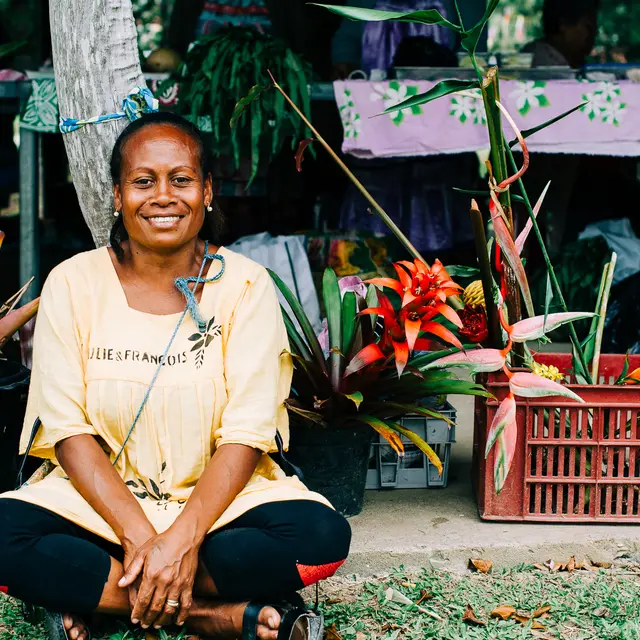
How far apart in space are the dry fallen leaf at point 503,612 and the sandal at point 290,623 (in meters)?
0.53

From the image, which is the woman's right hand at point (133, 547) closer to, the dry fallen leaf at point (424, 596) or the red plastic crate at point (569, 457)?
the dry fallen leaf at point (424, 596)

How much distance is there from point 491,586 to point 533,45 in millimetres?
4358

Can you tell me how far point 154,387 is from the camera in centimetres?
231

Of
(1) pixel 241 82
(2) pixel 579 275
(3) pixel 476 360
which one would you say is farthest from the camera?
(2) pixel 579 275

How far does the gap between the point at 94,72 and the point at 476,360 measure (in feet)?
4.70

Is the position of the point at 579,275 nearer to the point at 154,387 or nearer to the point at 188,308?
the point at 188,308

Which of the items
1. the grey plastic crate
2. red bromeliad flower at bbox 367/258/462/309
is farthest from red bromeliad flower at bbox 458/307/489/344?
the grey plastic crate

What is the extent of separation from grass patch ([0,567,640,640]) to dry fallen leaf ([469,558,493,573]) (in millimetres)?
28

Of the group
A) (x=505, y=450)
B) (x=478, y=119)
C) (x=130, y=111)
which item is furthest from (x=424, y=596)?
(x=478, y=119)

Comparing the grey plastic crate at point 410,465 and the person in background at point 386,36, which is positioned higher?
the person in background at point 386,36

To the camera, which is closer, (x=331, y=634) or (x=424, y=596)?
(x=331, y=634)

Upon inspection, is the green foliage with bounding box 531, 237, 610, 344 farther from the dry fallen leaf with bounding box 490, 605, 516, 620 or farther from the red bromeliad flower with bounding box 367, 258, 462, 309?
the dry fallen leaf with bounding box 490, 605, 516, 620

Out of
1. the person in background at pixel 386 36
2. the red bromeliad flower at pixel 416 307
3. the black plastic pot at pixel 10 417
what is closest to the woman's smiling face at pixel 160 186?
the red bromeliad flower at pixel 416 307

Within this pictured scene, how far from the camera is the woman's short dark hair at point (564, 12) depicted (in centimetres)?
626
